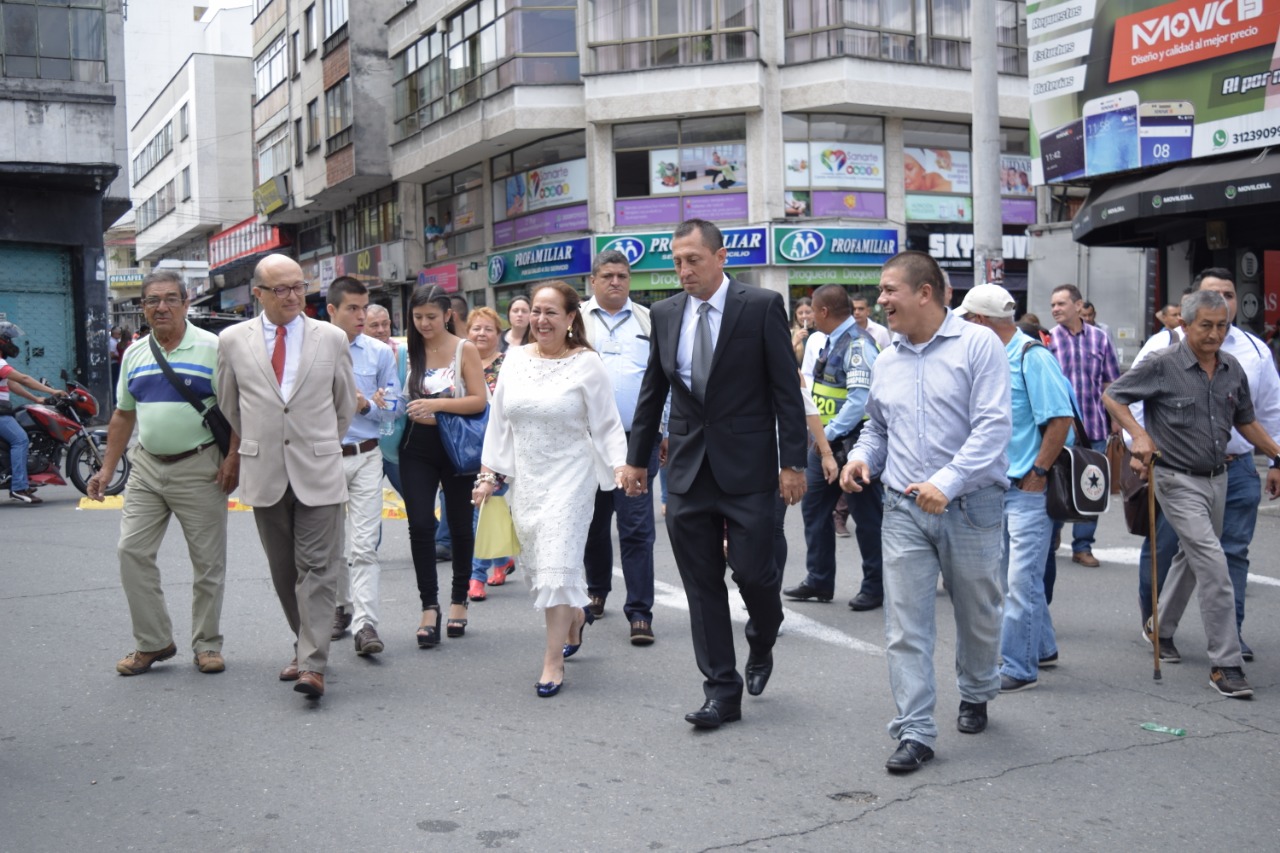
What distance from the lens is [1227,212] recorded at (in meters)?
15.8

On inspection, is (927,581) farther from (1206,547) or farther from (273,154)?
(273,154)

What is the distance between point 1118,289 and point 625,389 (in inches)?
580

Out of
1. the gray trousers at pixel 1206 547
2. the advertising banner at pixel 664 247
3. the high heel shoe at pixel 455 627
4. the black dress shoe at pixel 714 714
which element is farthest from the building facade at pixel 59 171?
the gray trousers at pixel 1206 547

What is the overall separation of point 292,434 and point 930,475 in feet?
9.20

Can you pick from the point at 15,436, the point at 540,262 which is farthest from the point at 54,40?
the point at 15,436

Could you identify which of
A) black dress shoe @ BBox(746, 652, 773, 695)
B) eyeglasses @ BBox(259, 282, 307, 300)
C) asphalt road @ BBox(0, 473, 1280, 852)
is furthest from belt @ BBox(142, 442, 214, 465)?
black dress shoe @ BBox(746, 652, 773, 695)

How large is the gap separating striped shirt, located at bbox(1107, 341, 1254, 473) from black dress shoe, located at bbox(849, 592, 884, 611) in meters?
2.09

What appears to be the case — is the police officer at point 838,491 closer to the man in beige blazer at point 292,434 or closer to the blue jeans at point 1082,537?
the blue jeans at point 1082,537

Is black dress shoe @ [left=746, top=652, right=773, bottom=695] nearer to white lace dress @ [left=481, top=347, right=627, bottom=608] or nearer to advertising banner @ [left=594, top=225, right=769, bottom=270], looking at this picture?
white lace dress @ [left=481, top=347, right=627, bottom=608]

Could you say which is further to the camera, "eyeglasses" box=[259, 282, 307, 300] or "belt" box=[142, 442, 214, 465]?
"belt" box=[142, 442, 214, 465]

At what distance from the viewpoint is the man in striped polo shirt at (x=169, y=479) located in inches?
236

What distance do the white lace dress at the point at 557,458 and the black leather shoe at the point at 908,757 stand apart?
173cm

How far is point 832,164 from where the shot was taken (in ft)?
88.6

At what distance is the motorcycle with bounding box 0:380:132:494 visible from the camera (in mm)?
13133
